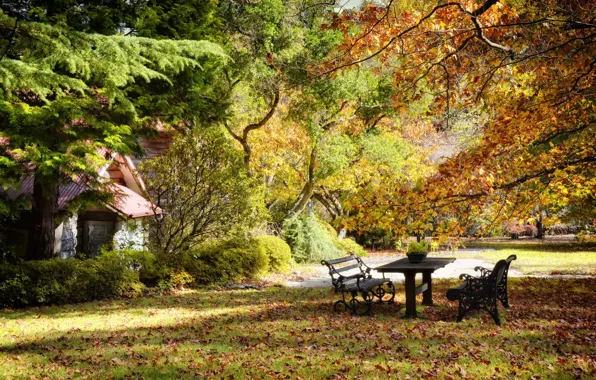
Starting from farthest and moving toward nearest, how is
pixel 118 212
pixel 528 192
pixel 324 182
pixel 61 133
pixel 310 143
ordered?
pixel 324 182, pixel 310 143, pixel 118 212, pixel 61 133, pixel 528 192

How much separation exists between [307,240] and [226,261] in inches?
340

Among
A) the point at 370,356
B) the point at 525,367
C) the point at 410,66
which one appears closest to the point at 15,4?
the point at 410,66

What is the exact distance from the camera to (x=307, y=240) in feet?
83.1

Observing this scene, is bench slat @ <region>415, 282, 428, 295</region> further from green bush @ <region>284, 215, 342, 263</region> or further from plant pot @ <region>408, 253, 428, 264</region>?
green bush @ <region>284, 215, 342, 263</region>

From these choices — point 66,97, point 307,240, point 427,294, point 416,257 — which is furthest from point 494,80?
point 307,240

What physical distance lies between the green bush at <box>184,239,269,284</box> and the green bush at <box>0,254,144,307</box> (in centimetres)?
235

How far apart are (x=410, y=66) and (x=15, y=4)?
9586mm

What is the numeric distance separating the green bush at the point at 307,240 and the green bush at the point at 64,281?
11.5 m

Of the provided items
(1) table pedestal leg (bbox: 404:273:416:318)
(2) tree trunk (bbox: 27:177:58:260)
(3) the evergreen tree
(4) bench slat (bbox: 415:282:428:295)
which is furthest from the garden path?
(2) tree trunk (bbox: 27:177:58:260)

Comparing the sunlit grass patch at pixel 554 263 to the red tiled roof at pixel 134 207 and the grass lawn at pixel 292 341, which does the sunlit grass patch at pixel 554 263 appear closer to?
the grass lawn at pixel 292 341

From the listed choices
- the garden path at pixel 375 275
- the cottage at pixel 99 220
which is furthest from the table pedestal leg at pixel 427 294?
the cottage at pixel 99 220

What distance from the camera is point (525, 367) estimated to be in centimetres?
656

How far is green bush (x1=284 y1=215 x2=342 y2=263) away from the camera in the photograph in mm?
25016

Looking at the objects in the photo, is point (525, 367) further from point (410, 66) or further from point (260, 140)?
point (260, 140)
